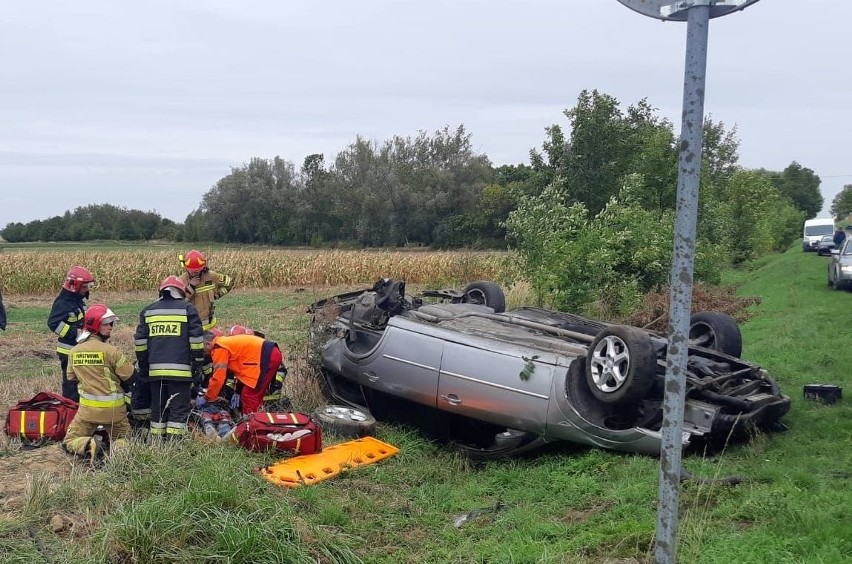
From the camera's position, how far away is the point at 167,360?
6.00 metres

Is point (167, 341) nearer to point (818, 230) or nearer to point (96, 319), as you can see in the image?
point (96, 319)

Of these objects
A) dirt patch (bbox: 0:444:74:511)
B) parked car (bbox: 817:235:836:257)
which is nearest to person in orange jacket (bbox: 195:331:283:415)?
dirt patch (bbox: 0:444:74:511)

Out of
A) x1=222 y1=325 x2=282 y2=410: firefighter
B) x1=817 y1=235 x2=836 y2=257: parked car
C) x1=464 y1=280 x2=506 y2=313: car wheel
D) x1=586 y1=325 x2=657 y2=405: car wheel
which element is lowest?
x1=222 y1=325 x2=282 y2=410: firefighter

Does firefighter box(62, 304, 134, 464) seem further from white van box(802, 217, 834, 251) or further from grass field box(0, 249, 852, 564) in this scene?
white van box(802, 217, 834, 251)

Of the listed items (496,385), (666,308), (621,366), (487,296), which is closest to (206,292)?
(487,296)

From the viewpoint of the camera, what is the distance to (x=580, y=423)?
5422 mm

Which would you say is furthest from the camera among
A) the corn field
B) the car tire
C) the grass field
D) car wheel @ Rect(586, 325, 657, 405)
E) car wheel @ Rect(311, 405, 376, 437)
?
the corn field

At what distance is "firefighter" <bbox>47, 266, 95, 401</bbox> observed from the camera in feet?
24.0

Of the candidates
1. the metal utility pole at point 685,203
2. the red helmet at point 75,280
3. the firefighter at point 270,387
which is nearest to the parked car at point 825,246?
the firefighter at point 270,387

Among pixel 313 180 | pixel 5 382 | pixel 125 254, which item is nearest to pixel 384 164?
pixel 313 180

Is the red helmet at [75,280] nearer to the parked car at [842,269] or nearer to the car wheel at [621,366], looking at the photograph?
the car wheel at [621,366]

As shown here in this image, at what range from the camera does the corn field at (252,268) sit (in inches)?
911

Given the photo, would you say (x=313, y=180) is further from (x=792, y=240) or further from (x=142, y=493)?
(x=142, y=493)

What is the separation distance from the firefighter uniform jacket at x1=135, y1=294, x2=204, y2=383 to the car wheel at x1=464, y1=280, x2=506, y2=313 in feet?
11.6
